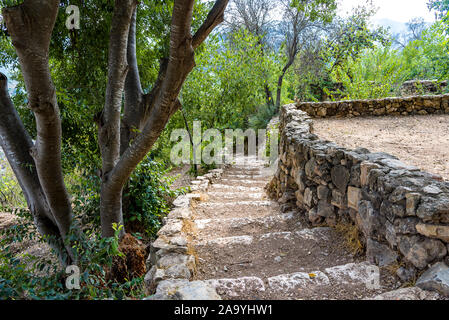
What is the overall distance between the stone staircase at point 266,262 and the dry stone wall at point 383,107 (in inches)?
143

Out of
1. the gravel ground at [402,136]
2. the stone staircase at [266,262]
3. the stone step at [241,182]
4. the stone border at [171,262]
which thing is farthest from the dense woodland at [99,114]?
the gravel ground at [402,136]

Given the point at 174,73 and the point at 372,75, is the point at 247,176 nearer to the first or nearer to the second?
the point at 174,73

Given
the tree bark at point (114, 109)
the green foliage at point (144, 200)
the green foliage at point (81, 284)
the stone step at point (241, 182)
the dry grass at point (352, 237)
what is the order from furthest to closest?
the stone step at point (241, 182) < the green foliage at point (144, 200) < the tree bark at point (114, 109) < the dry grass at point (352, 237) < the green foliage at point (81, 284)

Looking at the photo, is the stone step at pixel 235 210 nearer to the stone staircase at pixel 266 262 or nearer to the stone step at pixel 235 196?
the stone staircase at pixel 266 262

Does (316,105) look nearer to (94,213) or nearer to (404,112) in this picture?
(404,112)

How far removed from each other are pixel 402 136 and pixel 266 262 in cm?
381

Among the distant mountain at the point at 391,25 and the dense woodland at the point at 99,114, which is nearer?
the dense woodland at the point at 99,114

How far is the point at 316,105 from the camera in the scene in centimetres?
719

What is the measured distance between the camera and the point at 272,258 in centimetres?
263

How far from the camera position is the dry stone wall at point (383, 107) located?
6555 millimetres

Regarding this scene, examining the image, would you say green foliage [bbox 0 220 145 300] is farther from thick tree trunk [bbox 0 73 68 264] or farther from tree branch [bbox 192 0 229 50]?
tree branch [bbox 192 0 229 50]

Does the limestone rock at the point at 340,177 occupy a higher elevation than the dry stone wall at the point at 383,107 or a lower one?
lower

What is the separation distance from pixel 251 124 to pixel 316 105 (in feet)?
19.3
